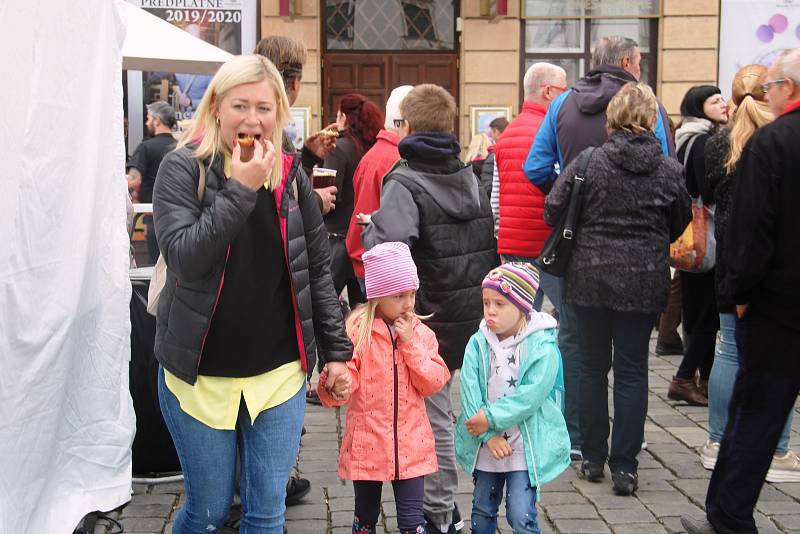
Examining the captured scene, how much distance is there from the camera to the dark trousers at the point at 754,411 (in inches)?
176

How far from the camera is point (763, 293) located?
4512 millimetres

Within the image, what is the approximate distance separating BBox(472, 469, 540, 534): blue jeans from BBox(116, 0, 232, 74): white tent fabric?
4449mm

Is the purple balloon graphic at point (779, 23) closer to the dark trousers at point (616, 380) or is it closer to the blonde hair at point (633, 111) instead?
the blonde hair at point (633, 111)

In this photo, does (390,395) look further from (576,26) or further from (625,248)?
(576,26)

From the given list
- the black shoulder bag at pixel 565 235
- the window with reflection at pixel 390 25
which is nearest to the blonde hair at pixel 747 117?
the black shoulder bag at pixel 565 235

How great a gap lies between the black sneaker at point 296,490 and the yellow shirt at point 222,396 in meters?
1.85

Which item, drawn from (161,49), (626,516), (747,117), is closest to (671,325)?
(747,117)

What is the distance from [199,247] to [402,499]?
1456mm

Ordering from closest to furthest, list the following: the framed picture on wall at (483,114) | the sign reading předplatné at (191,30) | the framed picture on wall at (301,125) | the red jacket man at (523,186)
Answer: the red jacket man at (523,186), the sign reading předplatné at (191,30), the framed picture on wall at (301,125), the framed picture on wall at (483,114)

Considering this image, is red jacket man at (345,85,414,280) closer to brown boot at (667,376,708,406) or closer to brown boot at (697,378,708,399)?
brown boot at (667,376,708,406)

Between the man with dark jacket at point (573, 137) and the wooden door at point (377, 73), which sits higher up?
the wooden door at point (377, 73)

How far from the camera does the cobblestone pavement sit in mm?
5066

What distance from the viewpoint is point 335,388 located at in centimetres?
389

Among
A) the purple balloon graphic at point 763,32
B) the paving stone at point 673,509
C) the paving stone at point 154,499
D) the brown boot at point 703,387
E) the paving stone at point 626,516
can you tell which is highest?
the purple balloon graphic at point 763,32
